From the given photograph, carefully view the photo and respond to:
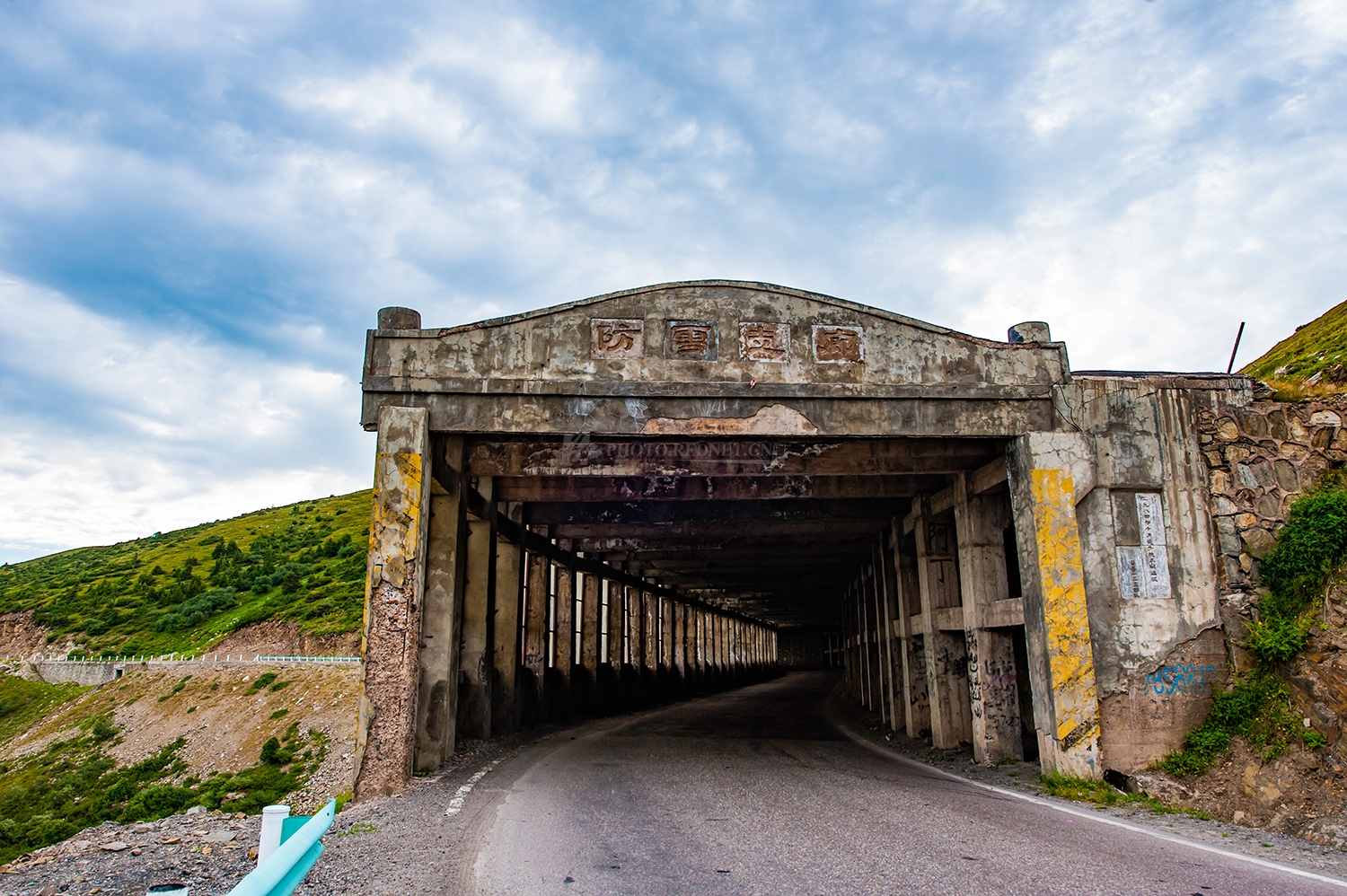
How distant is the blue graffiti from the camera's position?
9.85 metres

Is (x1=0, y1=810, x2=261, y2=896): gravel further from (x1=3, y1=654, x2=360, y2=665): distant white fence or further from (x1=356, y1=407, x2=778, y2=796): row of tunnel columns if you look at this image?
(x1=3, y1=654, x2=360, y2=665): distant white fence

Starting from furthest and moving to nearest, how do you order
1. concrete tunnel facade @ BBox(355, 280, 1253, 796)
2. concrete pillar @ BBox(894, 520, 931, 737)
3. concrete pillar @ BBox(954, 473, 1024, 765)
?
concrete pillar @ BBox(894, 520, 931, 737), concrete pillar @ BBox(954, 473, 1024, 765), concrete tunnel facade @ BBox(355, 280, 1253, 796)

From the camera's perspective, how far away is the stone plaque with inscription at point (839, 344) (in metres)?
10.6

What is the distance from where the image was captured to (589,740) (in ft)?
48.5

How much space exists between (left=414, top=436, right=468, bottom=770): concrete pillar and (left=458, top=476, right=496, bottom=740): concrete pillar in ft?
4.16

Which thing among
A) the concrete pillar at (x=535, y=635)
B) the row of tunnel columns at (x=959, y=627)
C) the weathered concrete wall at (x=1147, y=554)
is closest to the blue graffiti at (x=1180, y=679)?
the weathered concrete wall at (x=1147, y=554)

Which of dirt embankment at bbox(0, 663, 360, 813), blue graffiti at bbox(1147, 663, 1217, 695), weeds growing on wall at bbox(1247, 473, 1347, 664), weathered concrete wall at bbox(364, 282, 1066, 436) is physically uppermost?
weathered concrete wall at bbox(364, 282, 1066, 436)

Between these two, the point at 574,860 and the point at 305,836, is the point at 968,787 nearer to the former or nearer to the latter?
the point at 574,860

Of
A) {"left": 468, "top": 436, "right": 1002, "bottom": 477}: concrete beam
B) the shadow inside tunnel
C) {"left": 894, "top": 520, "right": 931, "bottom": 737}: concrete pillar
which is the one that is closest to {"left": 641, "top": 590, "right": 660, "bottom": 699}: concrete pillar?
the shadow inside tunnel

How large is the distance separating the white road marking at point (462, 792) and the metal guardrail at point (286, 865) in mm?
5344

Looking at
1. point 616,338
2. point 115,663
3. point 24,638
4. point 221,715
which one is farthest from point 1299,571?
point 24,638

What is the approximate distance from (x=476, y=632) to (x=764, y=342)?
6.90 m

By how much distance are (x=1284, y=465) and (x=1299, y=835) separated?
5029mm

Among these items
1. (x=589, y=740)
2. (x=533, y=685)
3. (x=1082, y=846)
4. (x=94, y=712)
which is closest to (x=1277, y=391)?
(x=1082, y=846)
